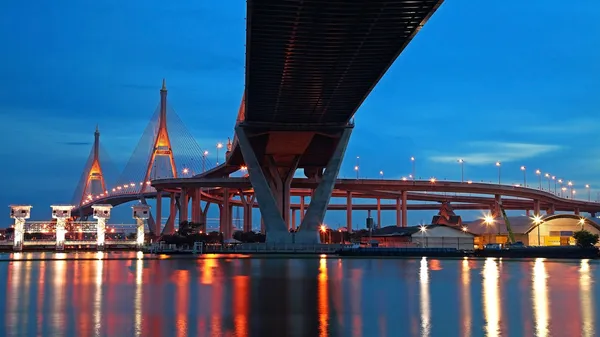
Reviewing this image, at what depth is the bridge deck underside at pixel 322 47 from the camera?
36.5m

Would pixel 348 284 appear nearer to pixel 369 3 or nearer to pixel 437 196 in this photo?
pixel 369 3

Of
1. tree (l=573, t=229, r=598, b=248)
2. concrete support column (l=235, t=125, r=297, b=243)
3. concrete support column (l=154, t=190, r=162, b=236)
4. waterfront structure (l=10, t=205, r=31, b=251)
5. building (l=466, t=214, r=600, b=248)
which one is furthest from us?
concrete support column (l=154, t=190, r=162, b=236)

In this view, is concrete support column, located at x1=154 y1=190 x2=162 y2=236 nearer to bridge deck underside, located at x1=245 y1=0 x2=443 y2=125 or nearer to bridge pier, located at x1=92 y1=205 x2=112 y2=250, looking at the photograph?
bridge pier, located at x1=92 y1=205 x2=112 y2=250

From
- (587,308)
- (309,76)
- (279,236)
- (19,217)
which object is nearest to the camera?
(587,308)

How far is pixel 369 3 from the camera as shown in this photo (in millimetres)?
35625

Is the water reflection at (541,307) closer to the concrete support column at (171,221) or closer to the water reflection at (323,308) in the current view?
the water reflection at (323,308)

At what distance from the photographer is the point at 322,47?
4328cm

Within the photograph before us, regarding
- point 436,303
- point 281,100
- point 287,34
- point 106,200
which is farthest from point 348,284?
point 106,200

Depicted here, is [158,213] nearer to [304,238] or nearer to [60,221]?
[60,221]

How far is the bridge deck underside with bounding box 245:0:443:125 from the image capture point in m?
36.5

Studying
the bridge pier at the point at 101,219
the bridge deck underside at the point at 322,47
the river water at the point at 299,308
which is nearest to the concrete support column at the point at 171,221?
the bridge pier at the point at 101,219

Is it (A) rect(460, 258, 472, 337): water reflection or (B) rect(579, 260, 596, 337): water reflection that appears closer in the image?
(A) rect(460, 258, 472, 337): water reflection

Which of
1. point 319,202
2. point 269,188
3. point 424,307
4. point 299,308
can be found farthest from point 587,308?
point 269,188

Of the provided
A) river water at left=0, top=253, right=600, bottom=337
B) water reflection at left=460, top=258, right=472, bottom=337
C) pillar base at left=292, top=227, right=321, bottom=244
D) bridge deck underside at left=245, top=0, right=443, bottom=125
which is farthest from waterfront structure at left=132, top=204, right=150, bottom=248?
water reflection at left=460, top=258, right=472, bottom=337
